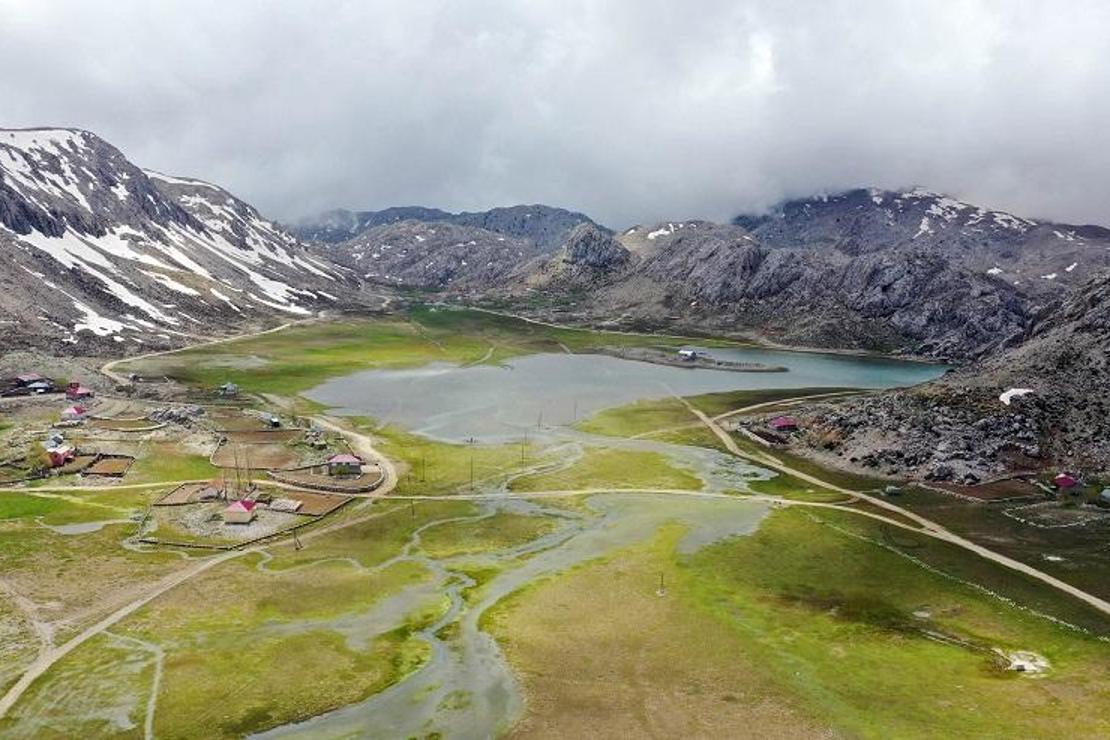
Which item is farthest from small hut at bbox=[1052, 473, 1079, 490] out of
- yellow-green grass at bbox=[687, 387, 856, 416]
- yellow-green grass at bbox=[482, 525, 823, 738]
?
yellow-green grass at bbox=[687, 387, 856, 416]

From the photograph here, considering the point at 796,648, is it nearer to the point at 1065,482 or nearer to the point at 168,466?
the point at 1065,482

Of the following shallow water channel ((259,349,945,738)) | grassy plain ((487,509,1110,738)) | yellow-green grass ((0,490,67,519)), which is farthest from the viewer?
yellow-green grass ((0,490,67,519))

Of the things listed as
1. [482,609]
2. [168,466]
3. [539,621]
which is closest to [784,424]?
[539,621]

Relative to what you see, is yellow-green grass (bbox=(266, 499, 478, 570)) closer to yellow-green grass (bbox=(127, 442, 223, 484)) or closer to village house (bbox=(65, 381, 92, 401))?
yellow-green grass (bbox=(127, 442, 223, 484))

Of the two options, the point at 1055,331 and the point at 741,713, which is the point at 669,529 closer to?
the point at 741,713

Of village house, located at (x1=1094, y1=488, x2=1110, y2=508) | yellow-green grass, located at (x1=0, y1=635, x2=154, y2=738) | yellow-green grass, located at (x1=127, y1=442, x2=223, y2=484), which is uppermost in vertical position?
village house, located at (x1=1094, y1=488, x2=1110, y2=508)
